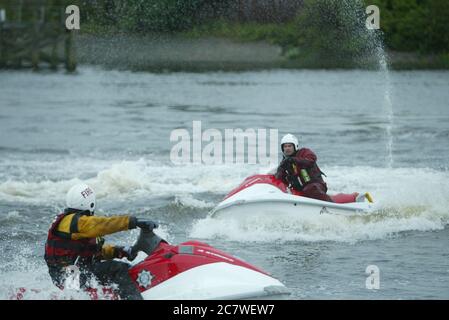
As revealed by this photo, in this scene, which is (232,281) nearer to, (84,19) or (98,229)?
(98,229)

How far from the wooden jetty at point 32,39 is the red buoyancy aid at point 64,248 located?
130ft

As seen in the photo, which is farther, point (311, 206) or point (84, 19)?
point (84, 19)

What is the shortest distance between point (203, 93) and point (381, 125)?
11690mm

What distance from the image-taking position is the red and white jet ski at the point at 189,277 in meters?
9.71

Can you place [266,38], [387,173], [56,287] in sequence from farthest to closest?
[266,38] < [387,173] < [56,287]

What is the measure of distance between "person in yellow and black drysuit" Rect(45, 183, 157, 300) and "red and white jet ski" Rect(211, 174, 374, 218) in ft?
15.1

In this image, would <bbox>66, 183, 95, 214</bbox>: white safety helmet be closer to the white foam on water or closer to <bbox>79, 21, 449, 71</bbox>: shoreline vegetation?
the white foam on water

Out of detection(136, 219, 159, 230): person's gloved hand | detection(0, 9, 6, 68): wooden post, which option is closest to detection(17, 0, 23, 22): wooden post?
detection(0, 9, 6, 68): wooden post

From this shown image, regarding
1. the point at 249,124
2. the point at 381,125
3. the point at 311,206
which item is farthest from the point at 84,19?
the point at 311,206

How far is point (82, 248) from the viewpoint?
9.78 metres

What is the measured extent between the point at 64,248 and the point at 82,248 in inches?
6.9

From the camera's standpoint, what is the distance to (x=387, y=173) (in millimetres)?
20625
